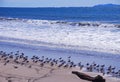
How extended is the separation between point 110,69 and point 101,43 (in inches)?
332

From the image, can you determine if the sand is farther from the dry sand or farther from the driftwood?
the driftwood

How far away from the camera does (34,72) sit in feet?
41.8

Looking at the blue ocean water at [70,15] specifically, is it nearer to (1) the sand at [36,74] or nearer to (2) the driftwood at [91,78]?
(1) the sand at [36,74]

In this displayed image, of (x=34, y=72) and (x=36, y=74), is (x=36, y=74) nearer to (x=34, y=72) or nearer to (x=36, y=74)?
(x=36, y=74)

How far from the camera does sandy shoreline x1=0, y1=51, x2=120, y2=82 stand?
454 inches

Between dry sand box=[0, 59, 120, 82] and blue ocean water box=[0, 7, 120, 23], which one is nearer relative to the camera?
dry sand box=[0, 59, 120, 82]

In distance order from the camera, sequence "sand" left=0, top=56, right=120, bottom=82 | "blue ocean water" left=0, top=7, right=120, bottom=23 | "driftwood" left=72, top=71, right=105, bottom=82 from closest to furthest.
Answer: "driftwood" left=72, top=71, right=105, bottom=82 < "sand" left=0, top=56, right=120, bottom=82 < "blue ocean water" left=0, top=7, right=120, bottom=23

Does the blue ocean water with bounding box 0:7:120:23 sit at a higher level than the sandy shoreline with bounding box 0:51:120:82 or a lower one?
higher

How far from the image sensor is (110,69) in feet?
42.8

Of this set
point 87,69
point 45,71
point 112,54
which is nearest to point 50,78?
point 45,71

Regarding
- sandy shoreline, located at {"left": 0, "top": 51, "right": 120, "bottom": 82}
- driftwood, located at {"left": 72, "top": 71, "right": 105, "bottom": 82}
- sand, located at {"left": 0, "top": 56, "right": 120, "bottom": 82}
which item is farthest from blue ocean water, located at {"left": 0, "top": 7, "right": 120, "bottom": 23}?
driftwood, located at {"left": 72, "top": 71, "right": 105, "bottom": 82}

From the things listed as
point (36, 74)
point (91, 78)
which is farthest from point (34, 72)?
point (91, 78)

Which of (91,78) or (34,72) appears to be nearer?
(91,78)

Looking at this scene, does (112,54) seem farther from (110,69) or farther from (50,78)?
(50,78)
